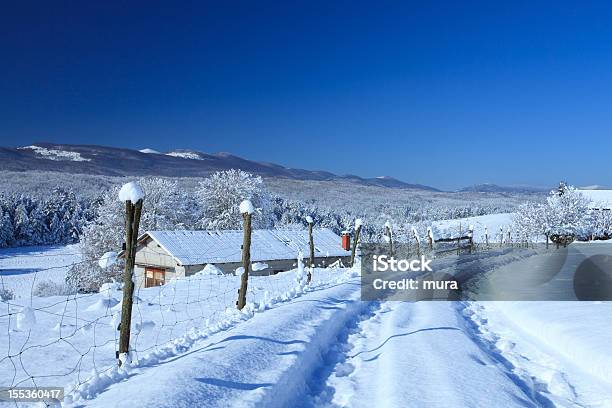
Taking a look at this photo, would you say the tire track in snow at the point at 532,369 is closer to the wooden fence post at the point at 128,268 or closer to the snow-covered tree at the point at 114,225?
the wooden fence post at the point at 128,268

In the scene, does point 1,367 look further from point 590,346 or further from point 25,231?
point 25,231

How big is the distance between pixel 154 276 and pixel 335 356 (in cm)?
2917

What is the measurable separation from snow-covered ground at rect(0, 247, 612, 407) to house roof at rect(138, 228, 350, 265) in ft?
60.3

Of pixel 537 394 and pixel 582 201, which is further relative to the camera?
pixel 582 201

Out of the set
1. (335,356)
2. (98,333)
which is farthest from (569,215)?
(98,333)

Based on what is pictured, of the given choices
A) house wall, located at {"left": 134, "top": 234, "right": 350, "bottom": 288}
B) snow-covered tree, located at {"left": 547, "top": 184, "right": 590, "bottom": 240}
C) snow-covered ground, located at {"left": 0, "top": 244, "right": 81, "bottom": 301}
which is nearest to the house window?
house wall, located at {"left": 134, "top": 234, "right": 350, "bottom": 288}

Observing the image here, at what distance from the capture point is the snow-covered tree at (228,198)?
169 feet

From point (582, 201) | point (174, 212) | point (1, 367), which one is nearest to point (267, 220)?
point (174, 212)

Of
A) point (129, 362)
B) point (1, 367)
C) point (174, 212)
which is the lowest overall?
point (1, 367)


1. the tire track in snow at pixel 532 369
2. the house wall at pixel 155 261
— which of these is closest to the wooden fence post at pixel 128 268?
the tire track in snow at pixel 532 369

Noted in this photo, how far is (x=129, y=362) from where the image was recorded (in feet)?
21.8

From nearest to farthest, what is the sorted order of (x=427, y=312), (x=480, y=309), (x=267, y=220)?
(x=427, y=312) < (x=480, y=309) < (x=267, y=220)

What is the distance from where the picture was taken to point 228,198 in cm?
5306

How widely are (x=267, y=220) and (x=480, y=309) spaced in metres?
45.0
